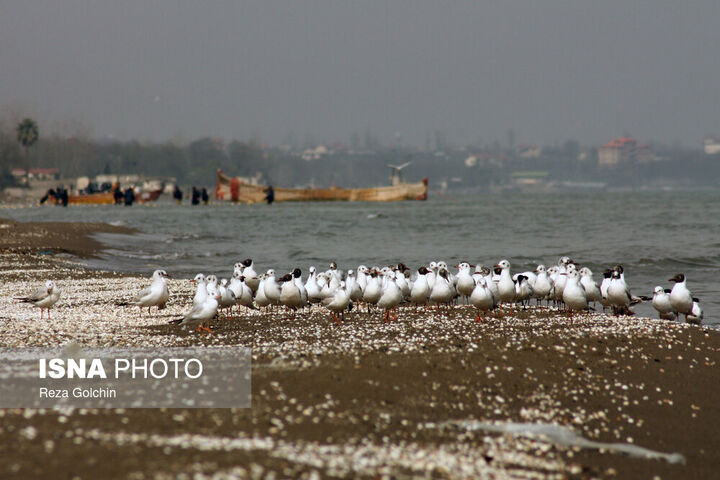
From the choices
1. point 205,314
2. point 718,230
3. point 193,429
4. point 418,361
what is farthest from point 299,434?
point 718,230

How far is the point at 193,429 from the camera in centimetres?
493

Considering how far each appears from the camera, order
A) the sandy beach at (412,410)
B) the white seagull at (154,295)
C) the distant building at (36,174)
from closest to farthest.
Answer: the sandy beach at (412,410) → the white seagull at (154,295) → the distant building at (36,174)

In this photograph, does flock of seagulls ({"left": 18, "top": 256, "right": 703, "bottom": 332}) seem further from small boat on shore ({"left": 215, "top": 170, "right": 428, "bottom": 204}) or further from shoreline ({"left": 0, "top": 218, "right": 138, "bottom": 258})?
small boat on shore ({"left": 215, "top": 170, "right": 428, "bottom": 204})

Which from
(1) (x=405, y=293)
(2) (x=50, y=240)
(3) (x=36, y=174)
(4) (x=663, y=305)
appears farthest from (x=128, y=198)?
(4) (x=663, y=305)

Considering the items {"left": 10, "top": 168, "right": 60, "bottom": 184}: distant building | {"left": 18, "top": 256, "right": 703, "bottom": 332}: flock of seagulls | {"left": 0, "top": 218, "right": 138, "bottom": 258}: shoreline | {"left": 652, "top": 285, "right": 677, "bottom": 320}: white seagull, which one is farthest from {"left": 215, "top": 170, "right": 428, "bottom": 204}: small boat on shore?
{"left": 652, "top": 285, "right": 677, "bottom": 320}: white seagull

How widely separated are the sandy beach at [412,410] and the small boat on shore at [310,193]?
90.3 m

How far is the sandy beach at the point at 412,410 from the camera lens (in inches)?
179

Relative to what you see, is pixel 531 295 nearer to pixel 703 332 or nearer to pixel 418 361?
pixel 703 332

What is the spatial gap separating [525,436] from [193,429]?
233 centimetres

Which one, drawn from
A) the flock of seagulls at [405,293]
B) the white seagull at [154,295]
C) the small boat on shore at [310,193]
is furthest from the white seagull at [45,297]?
the small boat on shore at [310,193]

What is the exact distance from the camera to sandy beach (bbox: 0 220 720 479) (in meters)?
4.56

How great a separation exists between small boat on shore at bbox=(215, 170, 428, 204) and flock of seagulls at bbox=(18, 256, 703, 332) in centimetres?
8749

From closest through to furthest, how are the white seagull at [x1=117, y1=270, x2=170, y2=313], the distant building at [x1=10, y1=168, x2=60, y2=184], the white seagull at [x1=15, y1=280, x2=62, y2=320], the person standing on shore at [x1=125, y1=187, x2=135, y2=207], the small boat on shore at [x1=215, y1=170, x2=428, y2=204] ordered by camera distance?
the white seagull at [x1=15, y1=280, x2=62, y2=320]
the white seagull at [x1=117, y1=270, x2=170, y2=313]
the person standing on shore at [x1=125, y1=187, x2=135, y2=207]
the small boat on shore at [x1=215, y1=170, x2=428, y2=204]
the distant building at [x1=10, y1=168, x2=60, y2=184]

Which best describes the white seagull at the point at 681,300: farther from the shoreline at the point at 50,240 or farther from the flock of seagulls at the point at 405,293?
the shoreline at the point at 50,240
